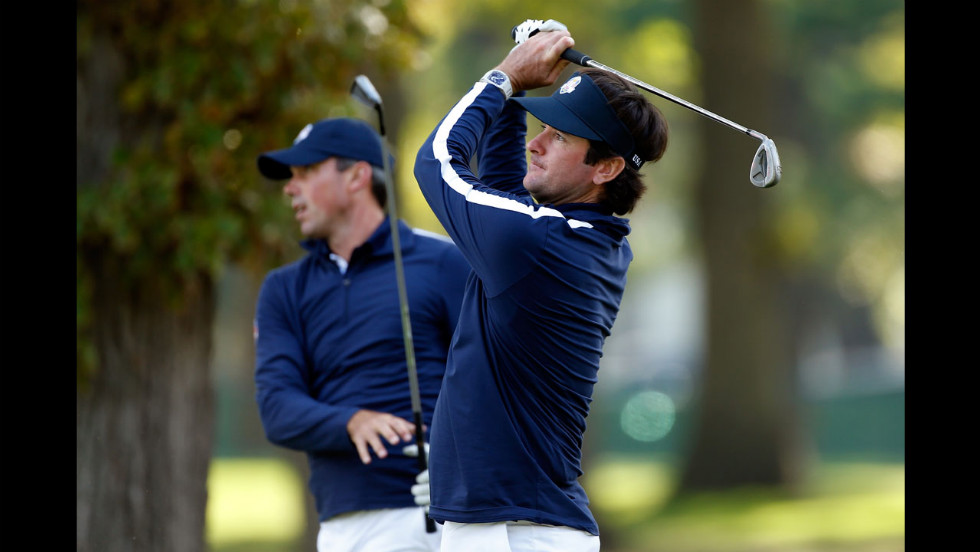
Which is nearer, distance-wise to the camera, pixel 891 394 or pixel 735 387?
pixel 735 387

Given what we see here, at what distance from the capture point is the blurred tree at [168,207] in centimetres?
625

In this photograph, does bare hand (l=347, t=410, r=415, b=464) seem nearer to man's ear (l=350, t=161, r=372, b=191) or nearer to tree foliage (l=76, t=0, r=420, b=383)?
man's ear (l=350, t=161, r=372, b=191)

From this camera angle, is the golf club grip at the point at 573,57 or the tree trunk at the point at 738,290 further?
A: the tree trunk at the point at 738,290

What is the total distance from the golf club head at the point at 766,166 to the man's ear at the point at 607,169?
380mm

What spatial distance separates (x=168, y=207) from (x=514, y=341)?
3298 millimetres

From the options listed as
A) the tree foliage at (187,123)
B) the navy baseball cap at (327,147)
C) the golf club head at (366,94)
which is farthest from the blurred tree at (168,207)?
the golf club head at (366,94)

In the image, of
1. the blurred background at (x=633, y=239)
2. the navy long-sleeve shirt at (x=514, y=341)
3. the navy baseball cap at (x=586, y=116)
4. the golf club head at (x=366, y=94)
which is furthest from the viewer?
the blurred background at (x=633, y=239)

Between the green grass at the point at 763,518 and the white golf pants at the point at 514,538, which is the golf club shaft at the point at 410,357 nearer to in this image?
the white golf pants at the point at 514,538

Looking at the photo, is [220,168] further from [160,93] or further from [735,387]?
[735,387]

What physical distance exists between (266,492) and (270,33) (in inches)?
706

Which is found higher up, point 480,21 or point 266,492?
point 480,21

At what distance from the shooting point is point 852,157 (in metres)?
23.2

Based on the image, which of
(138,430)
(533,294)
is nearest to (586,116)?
(533,294)
